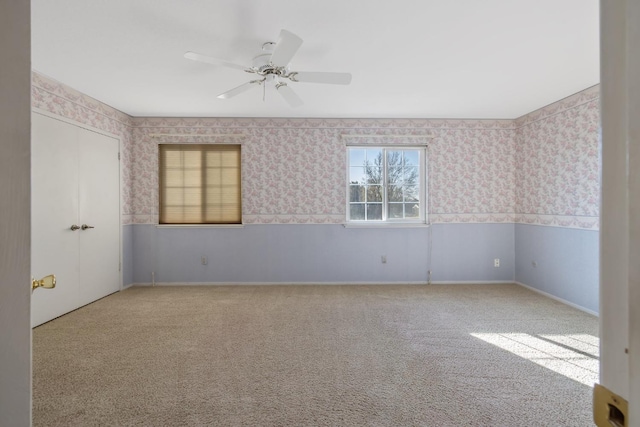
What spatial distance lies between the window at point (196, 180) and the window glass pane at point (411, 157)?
256cm

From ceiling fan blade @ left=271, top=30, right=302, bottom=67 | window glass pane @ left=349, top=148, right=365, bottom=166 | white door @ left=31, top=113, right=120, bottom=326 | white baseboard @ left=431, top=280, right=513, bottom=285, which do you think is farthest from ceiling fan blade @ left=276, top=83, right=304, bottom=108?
white baseboard @ left=431, top=280, right=513, bottom=285

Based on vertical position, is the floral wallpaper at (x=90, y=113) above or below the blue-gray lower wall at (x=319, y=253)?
above

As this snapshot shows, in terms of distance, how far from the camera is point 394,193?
16.4ft

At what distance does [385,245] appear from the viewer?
490 cm

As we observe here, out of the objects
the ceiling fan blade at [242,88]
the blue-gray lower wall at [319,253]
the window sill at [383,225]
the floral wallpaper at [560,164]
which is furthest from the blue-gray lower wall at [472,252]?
the ceiling fan blade at [242,88]

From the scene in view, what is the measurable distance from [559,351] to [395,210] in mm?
2742

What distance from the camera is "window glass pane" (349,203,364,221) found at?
4.99 metres

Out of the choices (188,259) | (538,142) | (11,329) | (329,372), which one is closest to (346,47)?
(329,372)

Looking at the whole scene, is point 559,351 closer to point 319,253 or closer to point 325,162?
point 319,253

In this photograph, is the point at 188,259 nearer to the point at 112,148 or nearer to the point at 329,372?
the point at 112,148

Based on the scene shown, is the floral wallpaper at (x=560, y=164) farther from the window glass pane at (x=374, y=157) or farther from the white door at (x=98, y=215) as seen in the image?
the white door at (x=98, y=215)

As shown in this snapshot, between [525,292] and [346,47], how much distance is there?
13.0ft

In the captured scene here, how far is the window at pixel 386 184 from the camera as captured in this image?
498 cm

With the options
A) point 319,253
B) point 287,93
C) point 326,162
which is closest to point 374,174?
point 326,162
